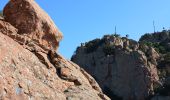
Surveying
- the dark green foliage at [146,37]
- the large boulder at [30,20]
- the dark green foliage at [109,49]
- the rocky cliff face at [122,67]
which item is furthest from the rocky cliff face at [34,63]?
the dark green foliage at [146,37]

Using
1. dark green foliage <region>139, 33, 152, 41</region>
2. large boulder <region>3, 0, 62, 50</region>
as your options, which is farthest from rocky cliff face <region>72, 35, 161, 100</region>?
large boulder <region>3, 0, 62, 50</region>

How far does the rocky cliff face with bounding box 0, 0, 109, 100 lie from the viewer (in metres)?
12.3

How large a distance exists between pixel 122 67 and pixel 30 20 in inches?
3069

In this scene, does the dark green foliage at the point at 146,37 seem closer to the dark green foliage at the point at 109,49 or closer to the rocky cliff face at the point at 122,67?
the rocky cliff face at the point at 122,67

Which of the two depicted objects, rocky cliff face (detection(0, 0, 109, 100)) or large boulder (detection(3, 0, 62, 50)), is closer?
rocky cliff face (detection(0, 0, 109, 100))

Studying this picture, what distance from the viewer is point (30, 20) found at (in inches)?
610

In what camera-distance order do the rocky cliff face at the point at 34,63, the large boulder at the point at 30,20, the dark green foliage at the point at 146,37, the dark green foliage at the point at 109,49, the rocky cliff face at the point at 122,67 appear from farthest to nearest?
the dark green foliage at the point at 146,37 < the dark green foliage at the point at 109,49 < the rocky cliff face at the point at 122,67 < the large boulder at the point at 30,20 < the rocky cliff face at the point at 34,63

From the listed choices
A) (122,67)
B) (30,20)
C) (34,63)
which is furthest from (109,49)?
(34,63)

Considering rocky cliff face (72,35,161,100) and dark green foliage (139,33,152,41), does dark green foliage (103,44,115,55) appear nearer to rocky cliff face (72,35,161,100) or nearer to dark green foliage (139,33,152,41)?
rocky cliff face (72,35,161,100)

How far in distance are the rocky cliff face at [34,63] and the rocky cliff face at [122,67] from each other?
71.1m

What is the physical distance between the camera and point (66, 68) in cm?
1553

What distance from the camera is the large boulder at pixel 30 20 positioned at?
611 inches

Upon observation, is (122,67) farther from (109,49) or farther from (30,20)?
(30,20)

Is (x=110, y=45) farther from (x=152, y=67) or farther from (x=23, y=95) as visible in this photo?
(x=23, y=95)
